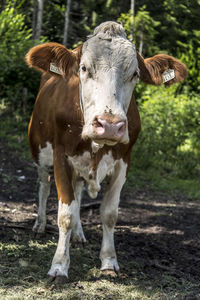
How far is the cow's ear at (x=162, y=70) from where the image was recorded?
394 cm

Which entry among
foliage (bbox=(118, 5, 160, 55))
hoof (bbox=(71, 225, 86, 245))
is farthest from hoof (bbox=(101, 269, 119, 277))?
foliage (bbox=(118, 5, 160, 55))

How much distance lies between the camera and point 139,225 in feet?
18.9

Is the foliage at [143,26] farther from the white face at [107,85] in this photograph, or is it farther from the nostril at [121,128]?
the nostril at [121,128]

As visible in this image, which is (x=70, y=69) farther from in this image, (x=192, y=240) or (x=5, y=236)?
(x=192, y=240)

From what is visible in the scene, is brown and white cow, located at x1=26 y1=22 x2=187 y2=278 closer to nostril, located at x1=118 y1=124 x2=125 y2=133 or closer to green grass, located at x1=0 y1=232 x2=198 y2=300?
nostril, located at x1=118 y1=124 x2=125 y2=133

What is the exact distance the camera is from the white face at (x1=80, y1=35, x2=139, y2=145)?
3.02 metres

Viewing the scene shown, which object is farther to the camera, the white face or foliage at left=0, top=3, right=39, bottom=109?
foliage at left=0, top=3, right=39, bottom=109

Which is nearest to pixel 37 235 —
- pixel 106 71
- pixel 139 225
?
pixel 139 225

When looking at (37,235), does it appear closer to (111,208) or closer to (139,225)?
(111,208)

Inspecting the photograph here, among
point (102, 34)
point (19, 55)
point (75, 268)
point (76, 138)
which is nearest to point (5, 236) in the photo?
point (75, 268)

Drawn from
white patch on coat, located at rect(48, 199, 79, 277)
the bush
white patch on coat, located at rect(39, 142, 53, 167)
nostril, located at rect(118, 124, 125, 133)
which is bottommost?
the bush

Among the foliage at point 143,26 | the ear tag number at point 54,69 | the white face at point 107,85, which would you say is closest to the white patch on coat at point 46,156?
the ear tag number at point 54,69

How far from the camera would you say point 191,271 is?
13.5 feet

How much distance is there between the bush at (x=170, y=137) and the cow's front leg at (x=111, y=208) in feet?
20.7
